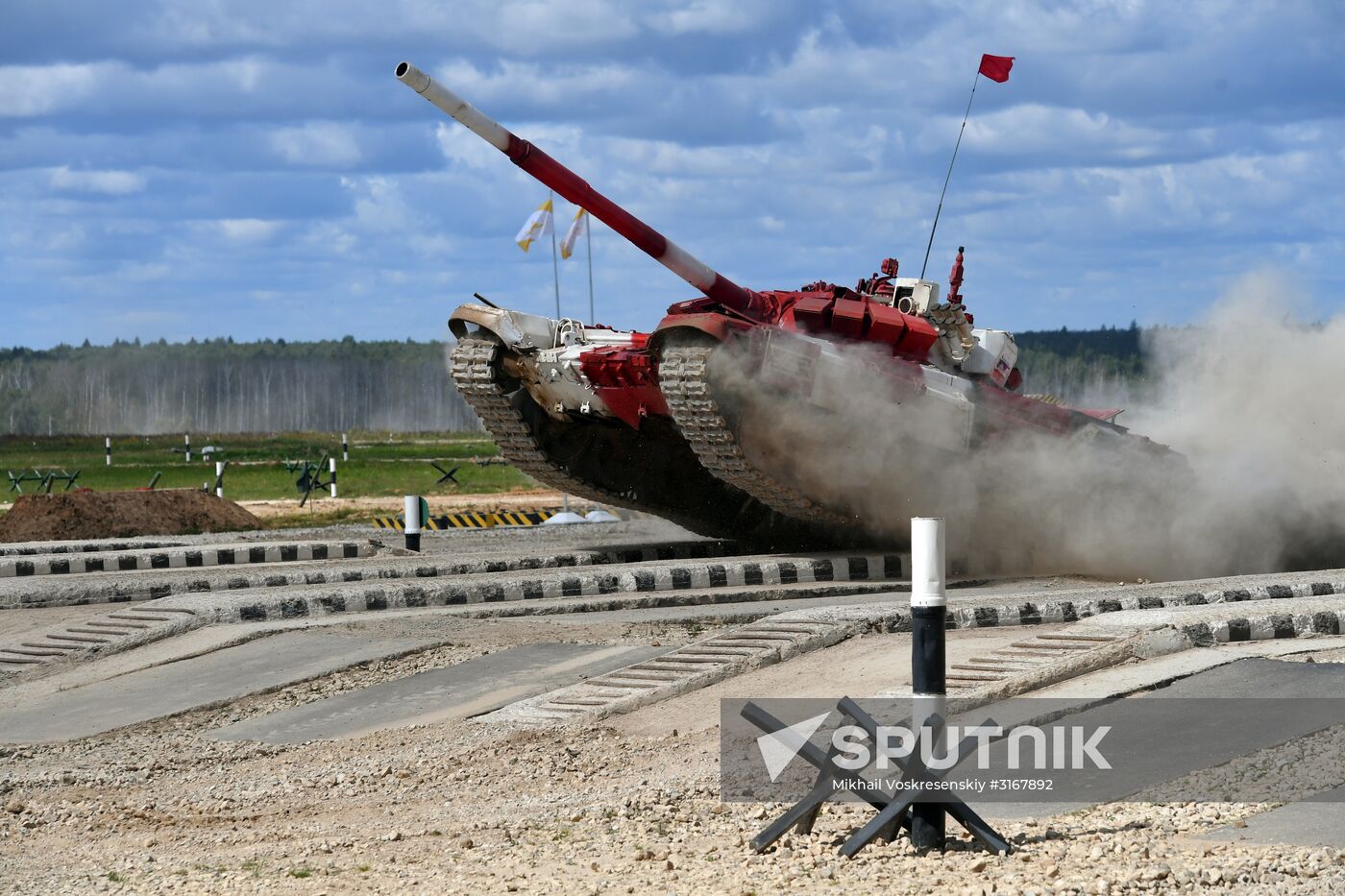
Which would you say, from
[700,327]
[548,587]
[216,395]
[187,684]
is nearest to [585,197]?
[700,327]

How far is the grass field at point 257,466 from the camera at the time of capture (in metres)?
37.6

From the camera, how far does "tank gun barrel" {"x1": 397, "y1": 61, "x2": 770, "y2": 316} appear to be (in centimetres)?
1449

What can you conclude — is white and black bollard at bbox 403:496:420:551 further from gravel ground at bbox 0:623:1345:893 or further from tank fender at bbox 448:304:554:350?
gravel ground at bbox 0:623:1345:893

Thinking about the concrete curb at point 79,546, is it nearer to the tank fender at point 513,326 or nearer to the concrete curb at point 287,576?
the concrete curb at point 287,576

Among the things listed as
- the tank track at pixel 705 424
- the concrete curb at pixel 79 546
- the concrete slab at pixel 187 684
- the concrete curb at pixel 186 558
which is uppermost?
the tank track at pixel 705 424

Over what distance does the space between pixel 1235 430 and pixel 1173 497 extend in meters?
2.47

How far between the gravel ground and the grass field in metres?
26.4

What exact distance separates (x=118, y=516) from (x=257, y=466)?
2503 cm

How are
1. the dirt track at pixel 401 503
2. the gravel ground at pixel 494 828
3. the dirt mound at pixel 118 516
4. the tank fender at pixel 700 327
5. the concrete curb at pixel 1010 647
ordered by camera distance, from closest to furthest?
the gravel ground at pixel 494 828 < the concrete curb at pixel 1010 647 < the tank fender at pixel 700 327 < the dirt mound at pixel 118 516 < the dirt track at pixel 401 503

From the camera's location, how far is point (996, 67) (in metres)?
18.5

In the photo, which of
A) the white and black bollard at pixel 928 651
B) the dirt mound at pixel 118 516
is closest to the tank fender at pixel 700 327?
the white and black bollard at pixel 928 651

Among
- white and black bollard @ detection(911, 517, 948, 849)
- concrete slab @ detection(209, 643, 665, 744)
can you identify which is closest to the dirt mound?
concrete slab @ detection(209, 643, 665, 744)

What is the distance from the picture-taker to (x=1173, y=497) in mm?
18250

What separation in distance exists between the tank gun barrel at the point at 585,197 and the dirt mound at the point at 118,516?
32.6ft
